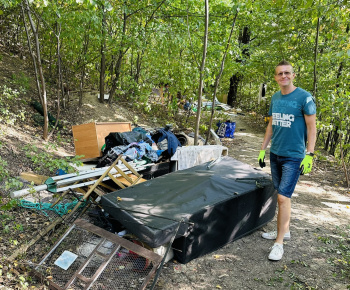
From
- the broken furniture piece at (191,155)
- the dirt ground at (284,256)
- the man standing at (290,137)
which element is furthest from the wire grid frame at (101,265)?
the broken furniture piece at (191,155)

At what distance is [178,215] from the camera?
2.79 metres

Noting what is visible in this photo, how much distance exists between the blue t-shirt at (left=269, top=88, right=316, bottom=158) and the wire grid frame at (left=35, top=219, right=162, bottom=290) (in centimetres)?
170

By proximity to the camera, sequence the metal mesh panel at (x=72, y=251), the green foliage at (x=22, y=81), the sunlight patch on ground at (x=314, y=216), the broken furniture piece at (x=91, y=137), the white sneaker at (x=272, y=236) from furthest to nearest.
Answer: the green foliage at (x=22, y=81) → the broken furniture piece at (x=91, y=137) → the sunlight patch on ground at (x=314, y=216) → the white sneaker at (x=272, y=236) → the metal mesh panel at (x=72, y=251)

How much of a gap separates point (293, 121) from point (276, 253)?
138 cm

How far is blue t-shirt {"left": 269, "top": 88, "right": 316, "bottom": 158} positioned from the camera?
2.99 meters

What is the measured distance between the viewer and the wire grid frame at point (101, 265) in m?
2.55

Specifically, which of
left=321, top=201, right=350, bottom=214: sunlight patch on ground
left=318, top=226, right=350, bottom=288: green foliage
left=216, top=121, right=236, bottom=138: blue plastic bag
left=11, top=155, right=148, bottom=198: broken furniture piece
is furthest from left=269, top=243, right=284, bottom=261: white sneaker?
Answer: left=216, top=121, right=236, bottom=138: blue plastic bag

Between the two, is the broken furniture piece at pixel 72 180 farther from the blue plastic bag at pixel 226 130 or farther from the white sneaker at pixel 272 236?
the blue plastic bag at pixel 226 130

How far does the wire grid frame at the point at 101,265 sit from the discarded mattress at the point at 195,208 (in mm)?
190

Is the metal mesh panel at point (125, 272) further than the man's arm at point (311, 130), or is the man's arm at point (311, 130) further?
the man's arm at point (311, 130)

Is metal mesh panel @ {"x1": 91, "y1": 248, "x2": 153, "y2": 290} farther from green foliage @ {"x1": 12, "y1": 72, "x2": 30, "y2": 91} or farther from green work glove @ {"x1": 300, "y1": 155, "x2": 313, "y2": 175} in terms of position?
green foliage @ {"x1": 12, "y1": 72, "x2": 30, "y2": 91}

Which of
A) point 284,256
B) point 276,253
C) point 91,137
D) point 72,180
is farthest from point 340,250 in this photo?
point 91,137

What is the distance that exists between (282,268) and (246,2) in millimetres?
4799

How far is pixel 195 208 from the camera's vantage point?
291 centimetres
